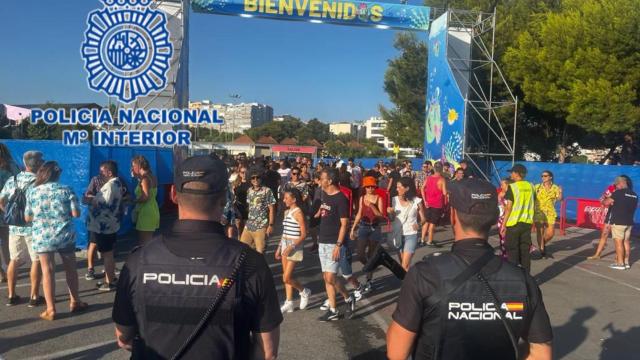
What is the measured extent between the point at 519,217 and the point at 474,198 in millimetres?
5808

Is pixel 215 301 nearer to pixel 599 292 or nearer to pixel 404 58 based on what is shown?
pixel 599 292

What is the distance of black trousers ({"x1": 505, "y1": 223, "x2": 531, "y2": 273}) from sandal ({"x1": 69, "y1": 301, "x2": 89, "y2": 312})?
6023 mm

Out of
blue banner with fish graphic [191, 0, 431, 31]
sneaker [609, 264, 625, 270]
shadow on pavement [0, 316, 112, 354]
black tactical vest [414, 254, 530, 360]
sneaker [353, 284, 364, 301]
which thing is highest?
blue banner with fish graphic [191, 0, 431, 31]

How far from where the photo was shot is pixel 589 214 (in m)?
14.0

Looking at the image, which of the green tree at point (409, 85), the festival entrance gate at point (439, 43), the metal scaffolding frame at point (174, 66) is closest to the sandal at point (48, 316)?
the metal scaffolding frame at point (174, 66)

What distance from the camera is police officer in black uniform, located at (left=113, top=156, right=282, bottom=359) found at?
1871 mm

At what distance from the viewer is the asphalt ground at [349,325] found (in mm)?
4867

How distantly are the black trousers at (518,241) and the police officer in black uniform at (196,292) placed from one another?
20.6ft

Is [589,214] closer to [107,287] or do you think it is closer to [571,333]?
[571,333]

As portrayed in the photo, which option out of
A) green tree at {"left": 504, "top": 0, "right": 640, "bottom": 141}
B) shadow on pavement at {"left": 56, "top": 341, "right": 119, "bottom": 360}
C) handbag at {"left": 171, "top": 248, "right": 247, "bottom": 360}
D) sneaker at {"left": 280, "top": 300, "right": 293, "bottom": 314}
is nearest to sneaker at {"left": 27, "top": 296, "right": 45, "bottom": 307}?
shadow on pavement at {"left": 56, "top": 341, "right": 119, "bottom": 360}

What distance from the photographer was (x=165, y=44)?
40.3 ft

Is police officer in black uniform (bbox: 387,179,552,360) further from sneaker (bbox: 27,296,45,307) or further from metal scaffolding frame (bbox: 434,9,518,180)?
metal scaffolding frame (bbox: 434,9,518,180)

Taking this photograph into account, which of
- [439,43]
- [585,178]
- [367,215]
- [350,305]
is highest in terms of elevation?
[439,43]

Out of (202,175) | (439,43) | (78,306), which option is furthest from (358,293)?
(439,43)
